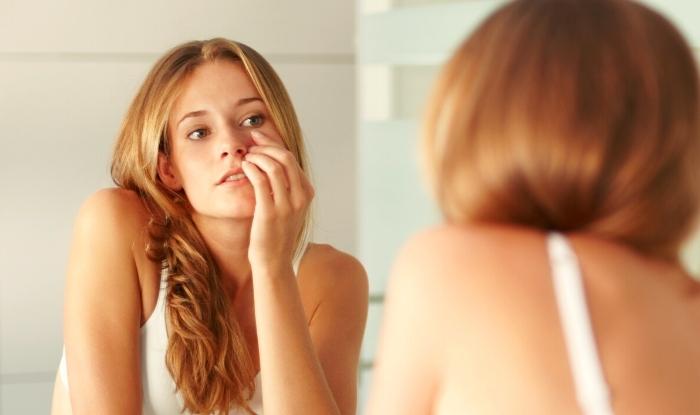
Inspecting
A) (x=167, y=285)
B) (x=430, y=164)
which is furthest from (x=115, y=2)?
(x=430, y=164)

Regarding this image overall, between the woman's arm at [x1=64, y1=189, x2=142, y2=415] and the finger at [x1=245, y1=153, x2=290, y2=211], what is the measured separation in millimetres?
234

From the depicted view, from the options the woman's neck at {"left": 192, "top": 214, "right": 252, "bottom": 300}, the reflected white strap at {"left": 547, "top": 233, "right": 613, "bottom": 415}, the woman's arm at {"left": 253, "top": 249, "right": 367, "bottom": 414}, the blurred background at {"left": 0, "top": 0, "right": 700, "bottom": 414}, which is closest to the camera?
the reflected white strap at {"left": 547, "top": 233, "right": 613, "bottom": 415}

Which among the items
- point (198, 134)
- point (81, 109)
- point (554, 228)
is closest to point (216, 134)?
point (198, 134)

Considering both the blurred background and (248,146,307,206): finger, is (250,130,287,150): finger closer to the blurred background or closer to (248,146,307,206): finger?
(248,146,307,206): finger

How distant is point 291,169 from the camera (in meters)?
1.51

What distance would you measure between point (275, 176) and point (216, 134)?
0.13 meters

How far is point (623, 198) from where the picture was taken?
0.78 m

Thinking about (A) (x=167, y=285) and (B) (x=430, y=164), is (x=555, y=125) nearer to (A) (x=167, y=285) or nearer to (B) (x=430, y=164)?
(B) (x=430, y=164)

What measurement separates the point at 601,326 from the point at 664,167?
123 mm

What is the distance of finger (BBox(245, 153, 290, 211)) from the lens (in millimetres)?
1486

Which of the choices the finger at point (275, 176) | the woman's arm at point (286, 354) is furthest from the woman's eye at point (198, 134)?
the woman's arm at point (286, 354)

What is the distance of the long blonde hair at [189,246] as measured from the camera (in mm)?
1562

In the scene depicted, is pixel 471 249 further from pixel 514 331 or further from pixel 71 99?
pixel 71 99

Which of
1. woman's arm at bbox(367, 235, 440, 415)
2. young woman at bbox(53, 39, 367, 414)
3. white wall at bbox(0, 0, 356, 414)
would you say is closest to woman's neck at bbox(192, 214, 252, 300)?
young woman at bbox(53, 39, 367, 414)
